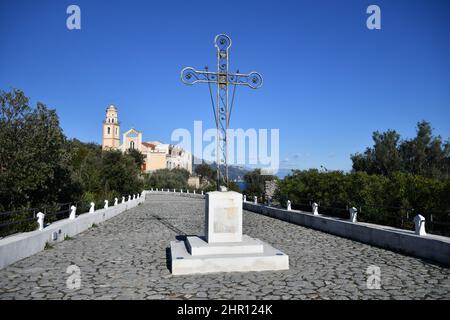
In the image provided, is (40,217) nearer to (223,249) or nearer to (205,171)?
(223,249)

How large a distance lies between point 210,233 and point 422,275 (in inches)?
177

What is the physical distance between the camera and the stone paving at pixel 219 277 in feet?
18.7

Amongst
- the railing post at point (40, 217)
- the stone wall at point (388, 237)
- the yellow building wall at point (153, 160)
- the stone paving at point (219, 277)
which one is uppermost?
the yellow building wall at point (153, 160)

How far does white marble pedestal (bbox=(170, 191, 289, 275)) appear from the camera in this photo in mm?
7145

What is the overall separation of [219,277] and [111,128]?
84919mm

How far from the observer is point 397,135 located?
35.5 metres

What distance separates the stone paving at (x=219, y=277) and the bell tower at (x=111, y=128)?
7934 cm

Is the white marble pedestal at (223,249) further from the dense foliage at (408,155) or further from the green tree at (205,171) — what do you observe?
the green tree at (205,171)

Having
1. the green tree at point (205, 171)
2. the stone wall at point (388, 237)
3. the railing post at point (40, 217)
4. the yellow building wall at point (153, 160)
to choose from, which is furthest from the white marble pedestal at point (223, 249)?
the green tree at point (205, 171)

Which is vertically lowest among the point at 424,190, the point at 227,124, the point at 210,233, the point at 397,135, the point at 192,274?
the point at 192,274

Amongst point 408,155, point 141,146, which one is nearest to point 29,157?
point 408,155
